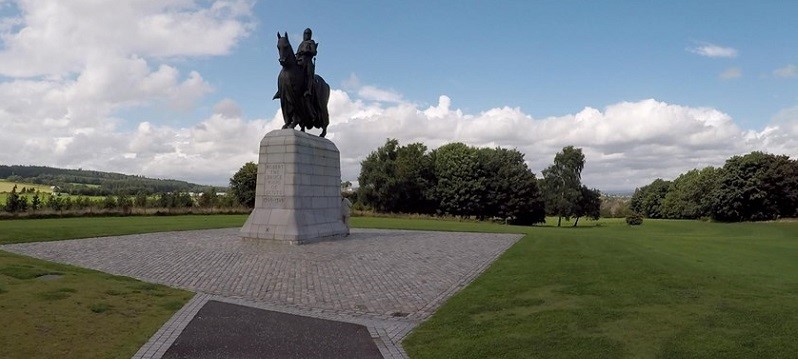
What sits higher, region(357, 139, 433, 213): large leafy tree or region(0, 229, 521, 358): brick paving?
region(357, 139, 433, 213): large leafy tree

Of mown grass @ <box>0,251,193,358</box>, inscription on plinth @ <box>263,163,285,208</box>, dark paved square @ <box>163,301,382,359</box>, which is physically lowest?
dark paved square @ <box>163,301,382,359</box>

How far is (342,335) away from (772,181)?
→ 6787 centimetres

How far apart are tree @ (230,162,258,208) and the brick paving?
4486cm

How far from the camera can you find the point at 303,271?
13812mm

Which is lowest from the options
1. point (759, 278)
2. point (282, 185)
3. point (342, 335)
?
point (342, 335)

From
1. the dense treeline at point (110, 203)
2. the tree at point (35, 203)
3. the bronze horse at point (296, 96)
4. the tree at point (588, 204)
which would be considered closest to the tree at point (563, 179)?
the tree at point (588, 204)

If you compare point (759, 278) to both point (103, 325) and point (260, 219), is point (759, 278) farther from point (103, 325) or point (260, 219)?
point (260, 219)

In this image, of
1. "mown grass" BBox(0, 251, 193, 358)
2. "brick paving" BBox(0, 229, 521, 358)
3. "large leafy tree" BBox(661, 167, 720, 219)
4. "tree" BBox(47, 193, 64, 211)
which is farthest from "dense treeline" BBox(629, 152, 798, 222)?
"tree" BBox(47, 193, 64, 211)

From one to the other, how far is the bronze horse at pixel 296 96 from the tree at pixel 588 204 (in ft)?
195

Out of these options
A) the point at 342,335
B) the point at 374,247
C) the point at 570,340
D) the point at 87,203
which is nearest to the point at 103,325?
the point at 342,335

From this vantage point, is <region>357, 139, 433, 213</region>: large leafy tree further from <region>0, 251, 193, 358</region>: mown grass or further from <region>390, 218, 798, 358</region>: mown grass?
<region>0, 251, 193, 358</region>: mown grass

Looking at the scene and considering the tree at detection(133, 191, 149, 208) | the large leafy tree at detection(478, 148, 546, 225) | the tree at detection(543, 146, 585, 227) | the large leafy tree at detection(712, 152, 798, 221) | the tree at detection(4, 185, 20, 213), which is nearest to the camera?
the tree at detection(4, 185, 20, 213)

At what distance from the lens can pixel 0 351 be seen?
21.8 ft

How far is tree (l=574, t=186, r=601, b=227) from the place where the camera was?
7525cm
